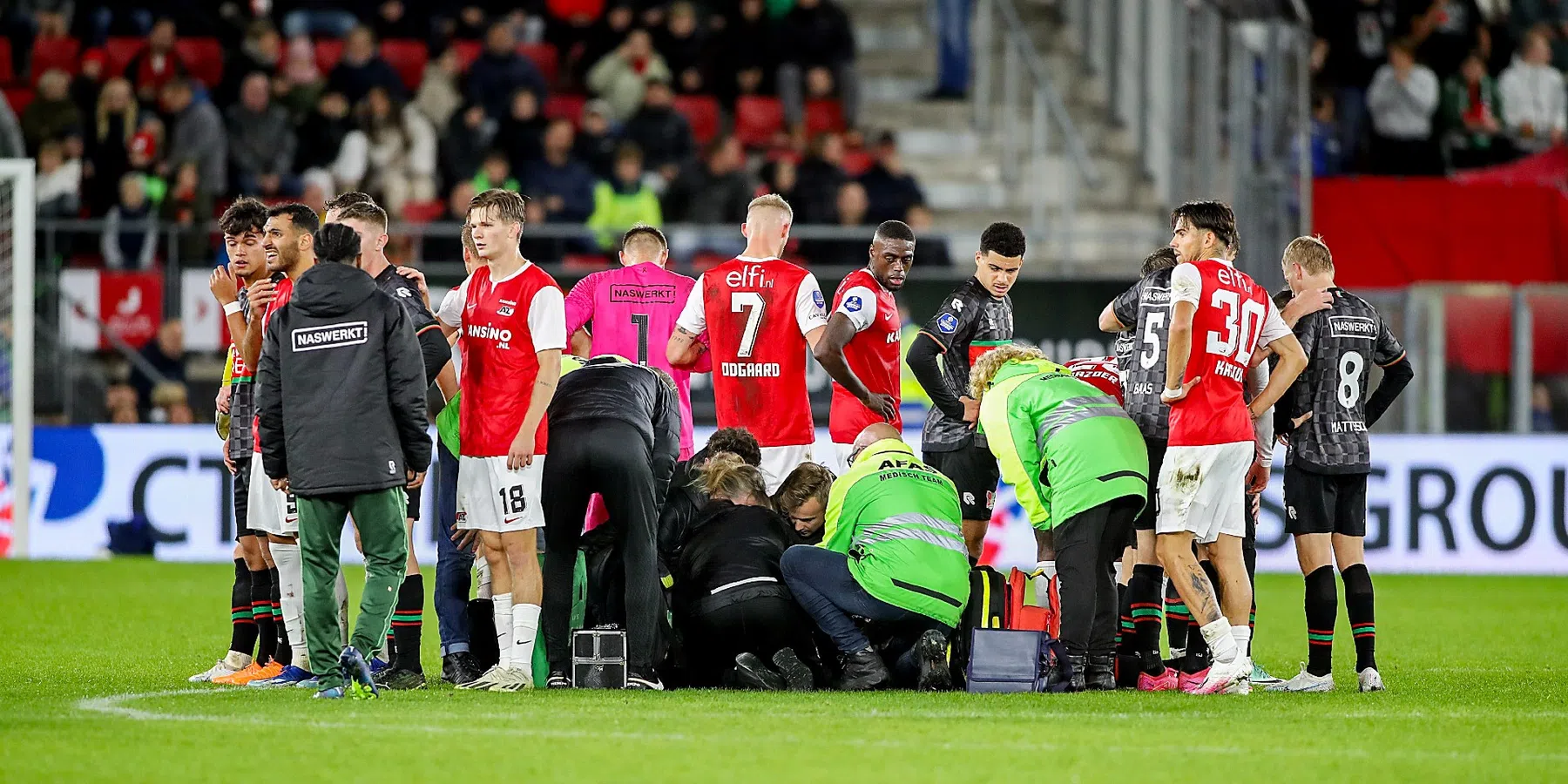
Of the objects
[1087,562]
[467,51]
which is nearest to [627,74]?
[467,51]

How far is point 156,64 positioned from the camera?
2083 centimetres

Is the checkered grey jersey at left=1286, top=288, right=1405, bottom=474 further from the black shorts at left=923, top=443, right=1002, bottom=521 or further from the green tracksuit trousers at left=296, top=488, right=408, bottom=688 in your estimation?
the green tracksuit trousers at left=296, top=488, right=408, bottom=688

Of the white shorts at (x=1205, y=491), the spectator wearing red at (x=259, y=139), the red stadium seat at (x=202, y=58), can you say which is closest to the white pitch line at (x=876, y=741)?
the white shorts at (x=1205, y=491)

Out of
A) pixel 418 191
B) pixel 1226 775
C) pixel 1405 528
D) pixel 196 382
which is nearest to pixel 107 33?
pixel 418 191

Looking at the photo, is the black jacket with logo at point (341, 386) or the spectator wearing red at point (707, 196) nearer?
the black jacket with logo at point (341, 386)

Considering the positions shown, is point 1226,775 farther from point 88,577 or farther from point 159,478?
point 159,478

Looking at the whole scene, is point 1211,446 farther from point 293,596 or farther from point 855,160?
point 855,160

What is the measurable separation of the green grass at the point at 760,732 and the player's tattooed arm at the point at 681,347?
2.04 metres

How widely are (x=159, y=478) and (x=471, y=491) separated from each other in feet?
30.1

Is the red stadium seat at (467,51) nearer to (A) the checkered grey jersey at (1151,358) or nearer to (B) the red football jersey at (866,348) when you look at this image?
(B) the red football jersey at (866,348)

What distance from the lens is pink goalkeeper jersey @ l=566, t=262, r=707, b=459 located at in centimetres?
1106

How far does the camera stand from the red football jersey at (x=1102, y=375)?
33.4 ft

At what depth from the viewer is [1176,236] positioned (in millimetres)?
9203

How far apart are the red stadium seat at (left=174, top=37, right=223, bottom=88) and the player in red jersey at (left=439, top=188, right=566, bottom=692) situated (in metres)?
13.7
